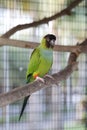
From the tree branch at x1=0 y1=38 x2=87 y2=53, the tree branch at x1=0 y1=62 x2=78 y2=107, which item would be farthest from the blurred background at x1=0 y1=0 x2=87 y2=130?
the tree branch at x1=0 y1=62 x2=78 y2=107

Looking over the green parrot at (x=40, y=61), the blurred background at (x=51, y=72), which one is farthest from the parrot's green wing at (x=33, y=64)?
the blurred background at (x=51, y=72)

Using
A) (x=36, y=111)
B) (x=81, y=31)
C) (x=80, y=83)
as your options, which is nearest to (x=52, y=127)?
(x=36, y=111)

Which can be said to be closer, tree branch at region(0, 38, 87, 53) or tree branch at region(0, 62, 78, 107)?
tree branch at region(0, 62, 78, 107)

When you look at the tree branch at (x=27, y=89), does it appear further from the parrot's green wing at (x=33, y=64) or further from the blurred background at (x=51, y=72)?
the blurred background at (x=51, y=72)

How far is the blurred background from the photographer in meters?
1.16

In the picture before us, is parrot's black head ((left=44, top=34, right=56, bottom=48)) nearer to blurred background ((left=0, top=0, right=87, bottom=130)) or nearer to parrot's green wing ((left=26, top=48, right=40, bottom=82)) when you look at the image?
parrot's green wing ((left=26, top=48, right=40, bottom=82))

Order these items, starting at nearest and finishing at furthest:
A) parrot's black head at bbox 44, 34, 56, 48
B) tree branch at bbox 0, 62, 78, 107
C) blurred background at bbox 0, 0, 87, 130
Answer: tree branch at bbox 0, 62, 78, 107 < parrot's black head at bbox 44, 34, 56, 48 < blurred background at bbox 0, 0, 87, 130

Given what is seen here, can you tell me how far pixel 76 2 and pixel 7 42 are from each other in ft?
1.25

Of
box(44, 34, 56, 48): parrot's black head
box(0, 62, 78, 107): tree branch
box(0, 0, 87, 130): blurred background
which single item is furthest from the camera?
box(0, 0, 87, 130): blurred background

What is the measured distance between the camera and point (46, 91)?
4.08 feet

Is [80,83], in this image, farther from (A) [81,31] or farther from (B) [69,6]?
(B) [69,6]

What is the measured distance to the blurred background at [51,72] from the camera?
116 cm

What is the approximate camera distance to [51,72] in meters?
1.22

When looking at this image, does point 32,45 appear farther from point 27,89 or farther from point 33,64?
point 27,89
